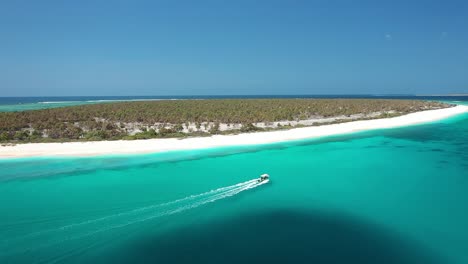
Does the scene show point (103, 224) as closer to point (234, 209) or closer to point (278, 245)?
point (234, 209)

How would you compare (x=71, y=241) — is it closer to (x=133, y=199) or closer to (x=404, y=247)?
(x=133, y=199)

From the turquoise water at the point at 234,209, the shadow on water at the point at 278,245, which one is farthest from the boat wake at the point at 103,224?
the shadow on water at the point at 278,245

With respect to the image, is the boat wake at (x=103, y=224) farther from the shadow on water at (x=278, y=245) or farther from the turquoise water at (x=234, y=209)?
the shadow on water at (x=278, y=245)

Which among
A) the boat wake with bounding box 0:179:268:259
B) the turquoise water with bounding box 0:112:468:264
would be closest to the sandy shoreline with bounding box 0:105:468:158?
the turquoise water with bounding box 0:112:468:264

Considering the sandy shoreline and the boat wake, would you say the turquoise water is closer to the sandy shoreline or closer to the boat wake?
the boat wake

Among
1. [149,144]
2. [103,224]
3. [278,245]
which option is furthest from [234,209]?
[149,144]
